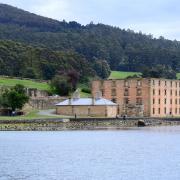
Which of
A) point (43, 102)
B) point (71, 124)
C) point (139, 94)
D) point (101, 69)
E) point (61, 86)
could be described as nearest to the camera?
point (71, 124)

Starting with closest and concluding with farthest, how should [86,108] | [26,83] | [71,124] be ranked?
[71,124], [86,108], [26,83]

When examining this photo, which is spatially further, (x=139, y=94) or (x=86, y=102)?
(x=139, y=94)

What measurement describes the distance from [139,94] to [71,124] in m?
31.8

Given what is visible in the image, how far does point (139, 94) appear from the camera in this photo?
426 feet

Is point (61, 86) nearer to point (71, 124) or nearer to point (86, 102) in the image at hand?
point (86, 102)

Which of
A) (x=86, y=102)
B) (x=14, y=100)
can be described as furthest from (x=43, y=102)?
(x=14, y=100)

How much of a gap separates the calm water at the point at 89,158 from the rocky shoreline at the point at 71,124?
12026mm

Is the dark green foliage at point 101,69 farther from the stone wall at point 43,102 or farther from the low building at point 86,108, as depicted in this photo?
the low building at point 86,108

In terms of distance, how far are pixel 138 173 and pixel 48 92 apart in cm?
9264

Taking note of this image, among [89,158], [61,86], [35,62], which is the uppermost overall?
[35,62]

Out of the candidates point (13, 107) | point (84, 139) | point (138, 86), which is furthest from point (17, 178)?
point (138, 86)

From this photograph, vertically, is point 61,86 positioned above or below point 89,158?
above

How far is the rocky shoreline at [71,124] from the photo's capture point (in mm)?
93688

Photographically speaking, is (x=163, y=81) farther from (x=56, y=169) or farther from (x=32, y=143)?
(x=56, y=169)
